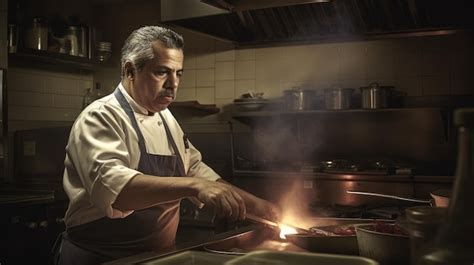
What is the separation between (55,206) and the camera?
3.84 meters

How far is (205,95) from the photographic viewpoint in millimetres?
5301

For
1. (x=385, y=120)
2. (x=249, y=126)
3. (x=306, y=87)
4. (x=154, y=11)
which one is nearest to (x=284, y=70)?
(x=306, y=87)

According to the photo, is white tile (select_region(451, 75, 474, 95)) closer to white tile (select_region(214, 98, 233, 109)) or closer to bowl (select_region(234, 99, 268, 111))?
bowl (select_region(234, 99, 268, 111))

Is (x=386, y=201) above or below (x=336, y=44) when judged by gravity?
below

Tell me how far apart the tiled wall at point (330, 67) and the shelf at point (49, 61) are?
3.35 feet

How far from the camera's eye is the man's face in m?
2.31

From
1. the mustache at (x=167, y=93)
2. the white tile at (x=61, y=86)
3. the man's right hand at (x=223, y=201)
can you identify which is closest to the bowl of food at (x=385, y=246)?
the man's right hand at (x=223, y=201)

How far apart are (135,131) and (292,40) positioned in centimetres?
281

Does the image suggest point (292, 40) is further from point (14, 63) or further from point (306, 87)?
point (14, 63)

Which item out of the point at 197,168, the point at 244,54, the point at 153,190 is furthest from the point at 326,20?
the point at 153,190

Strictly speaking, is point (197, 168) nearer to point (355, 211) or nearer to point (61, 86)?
point (355, 211)

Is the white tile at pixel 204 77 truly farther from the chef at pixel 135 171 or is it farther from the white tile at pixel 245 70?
the chef at pixel 135 171

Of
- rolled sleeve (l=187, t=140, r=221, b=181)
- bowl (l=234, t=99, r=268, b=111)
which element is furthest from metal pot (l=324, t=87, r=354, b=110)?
rolled sleeve (l=187, t=140, r=221, b=181)

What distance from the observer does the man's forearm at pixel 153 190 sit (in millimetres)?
1795
